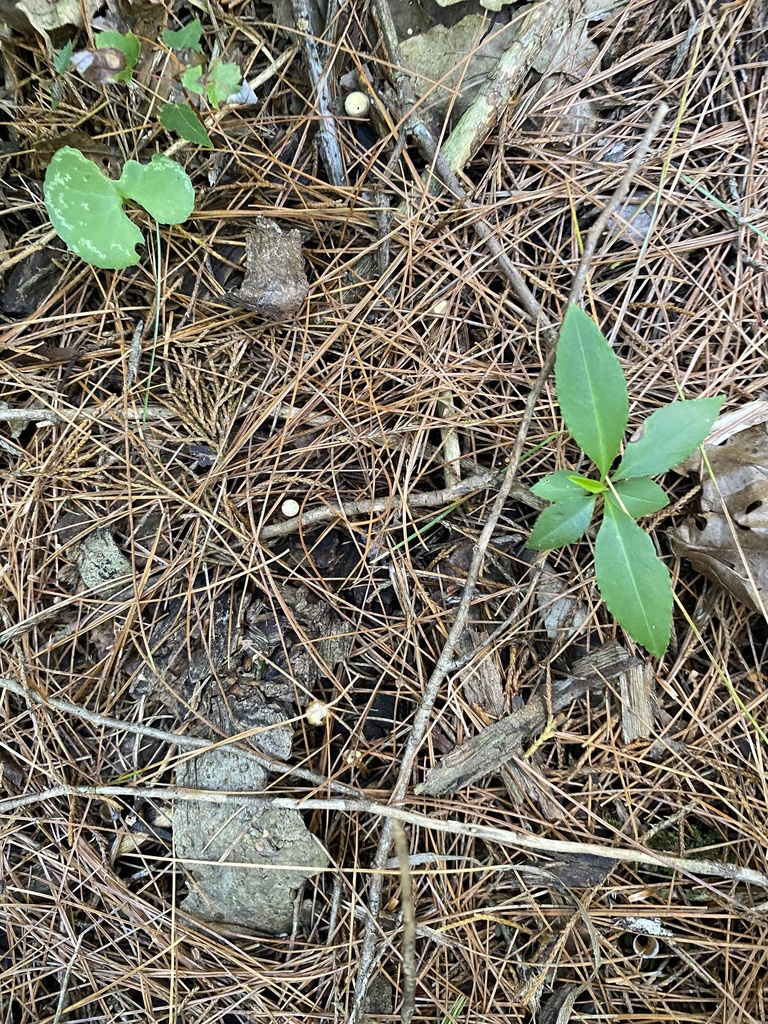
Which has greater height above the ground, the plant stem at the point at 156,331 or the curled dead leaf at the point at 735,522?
the plant stem at the point at 156,331

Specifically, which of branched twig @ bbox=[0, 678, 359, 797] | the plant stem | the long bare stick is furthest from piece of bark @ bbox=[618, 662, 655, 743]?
the plant stem

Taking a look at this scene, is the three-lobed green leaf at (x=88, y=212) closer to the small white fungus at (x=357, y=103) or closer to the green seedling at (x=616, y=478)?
the small white fungus at (x=357, y=103)

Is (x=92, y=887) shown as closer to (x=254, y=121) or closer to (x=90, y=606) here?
(x=90, y=606)

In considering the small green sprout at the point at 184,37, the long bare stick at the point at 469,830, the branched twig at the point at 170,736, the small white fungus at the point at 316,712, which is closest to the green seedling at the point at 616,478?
the long bare stick at the point at 469,830

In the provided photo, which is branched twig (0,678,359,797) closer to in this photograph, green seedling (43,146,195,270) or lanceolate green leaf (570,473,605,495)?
lanceolate green leaf (570,473,605,495)

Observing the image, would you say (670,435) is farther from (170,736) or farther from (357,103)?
(170,736)

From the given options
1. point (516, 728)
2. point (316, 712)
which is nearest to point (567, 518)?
point (516, 728)

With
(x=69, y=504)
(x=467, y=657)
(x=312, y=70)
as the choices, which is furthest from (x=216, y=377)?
(x=467, y=657)
